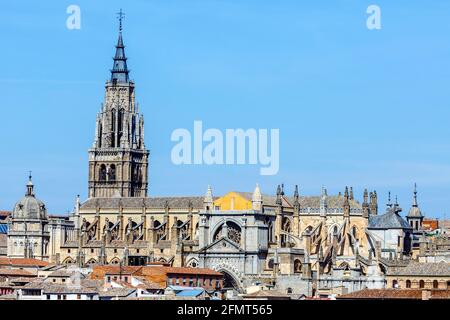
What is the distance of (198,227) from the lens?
95.6 meters

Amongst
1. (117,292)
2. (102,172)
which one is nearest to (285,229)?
(102,172)

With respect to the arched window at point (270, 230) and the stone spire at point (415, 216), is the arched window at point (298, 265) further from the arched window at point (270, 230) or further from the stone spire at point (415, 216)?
the stone spire at point (415, 216)

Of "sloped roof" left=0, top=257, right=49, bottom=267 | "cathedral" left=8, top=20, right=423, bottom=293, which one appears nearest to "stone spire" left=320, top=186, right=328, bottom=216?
"cathedral" left=8, top=20, right=423, bottom=293

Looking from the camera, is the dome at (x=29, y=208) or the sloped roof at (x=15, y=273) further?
the dome at (x=29, y=208)

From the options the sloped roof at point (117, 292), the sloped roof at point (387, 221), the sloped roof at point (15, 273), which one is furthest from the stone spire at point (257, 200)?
the sloped roof at point (117, 292)

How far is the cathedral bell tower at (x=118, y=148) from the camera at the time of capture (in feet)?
361

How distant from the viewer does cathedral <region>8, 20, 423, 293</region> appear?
88.2 metres

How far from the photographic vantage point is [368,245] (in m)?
93.4

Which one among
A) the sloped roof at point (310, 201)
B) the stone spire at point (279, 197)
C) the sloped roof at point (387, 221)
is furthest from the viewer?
the sloped roof at point (310, 201)

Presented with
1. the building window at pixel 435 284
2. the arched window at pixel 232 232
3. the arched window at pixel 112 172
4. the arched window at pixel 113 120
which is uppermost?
the arched window at pixel 113 120

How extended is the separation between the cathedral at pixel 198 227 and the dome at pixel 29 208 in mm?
74

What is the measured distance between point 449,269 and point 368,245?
56.4 ft

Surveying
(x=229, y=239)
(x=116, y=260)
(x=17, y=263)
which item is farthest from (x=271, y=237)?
(x=17, y=263)
